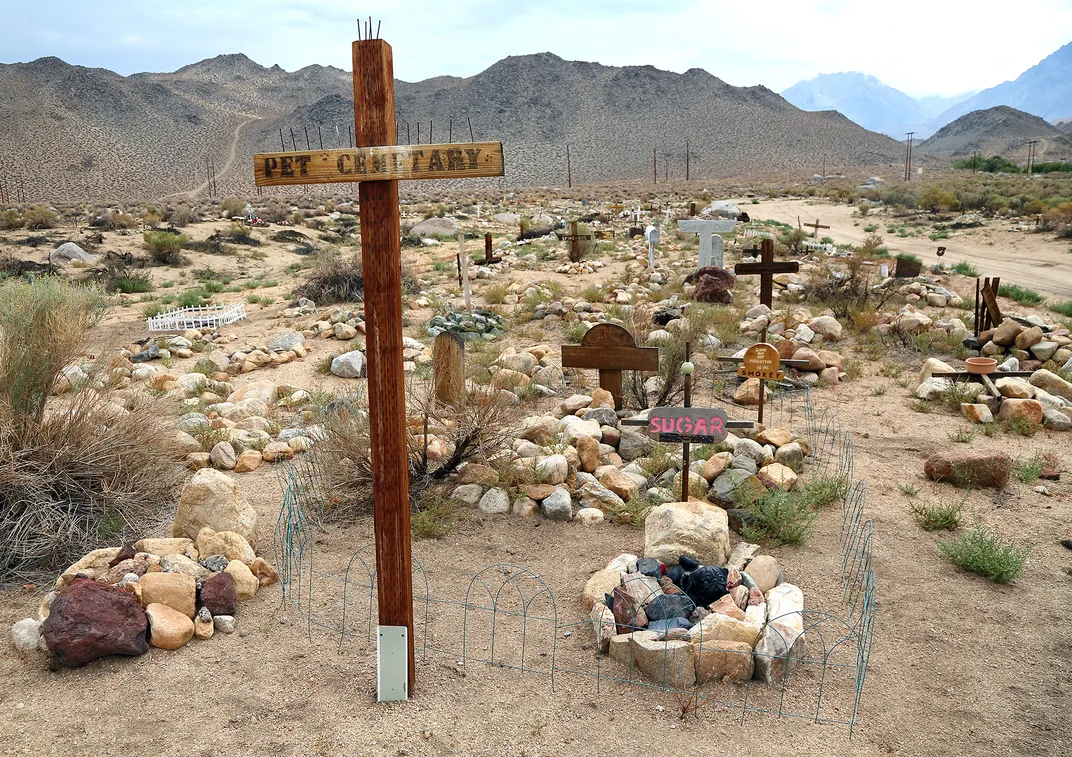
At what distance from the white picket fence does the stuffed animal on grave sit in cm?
1159

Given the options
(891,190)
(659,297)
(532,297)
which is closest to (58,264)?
(532,297)

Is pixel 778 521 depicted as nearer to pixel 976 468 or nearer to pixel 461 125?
pixel 976 468

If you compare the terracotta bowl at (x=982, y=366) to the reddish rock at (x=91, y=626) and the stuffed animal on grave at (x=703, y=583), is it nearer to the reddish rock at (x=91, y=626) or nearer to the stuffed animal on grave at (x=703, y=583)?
the stuffed animal on grave at (x=703, y=583)

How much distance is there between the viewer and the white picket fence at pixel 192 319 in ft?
45.4

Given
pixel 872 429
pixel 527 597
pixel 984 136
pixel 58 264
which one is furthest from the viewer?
pixel 984 136

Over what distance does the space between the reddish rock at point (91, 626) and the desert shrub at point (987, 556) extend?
503 centimetres

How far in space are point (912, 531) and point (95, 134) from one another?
93195 millimetres

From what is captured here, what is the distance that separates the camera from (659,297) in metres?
15.5

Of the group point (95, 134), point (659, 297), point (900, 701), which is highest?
point (95, 134)

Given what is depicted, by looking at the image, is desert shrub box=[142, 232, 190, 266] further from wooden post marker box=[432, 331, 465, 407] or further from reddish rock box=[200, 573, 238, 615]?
reddish rock box=[200, 573, 238, 615]

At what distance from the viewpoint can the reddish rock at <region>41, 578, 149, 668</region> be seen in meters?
4.03

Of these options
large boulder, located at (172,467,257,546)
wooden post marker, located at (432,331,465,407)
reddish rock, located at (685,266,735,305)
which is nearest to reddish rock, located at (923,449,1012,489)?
wooden post marker, located at (432,331,465,407)

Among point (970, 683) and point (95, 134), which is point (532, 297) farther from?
point (95, 134)

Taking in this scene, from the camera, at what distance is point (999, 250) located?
2272 centimetres
